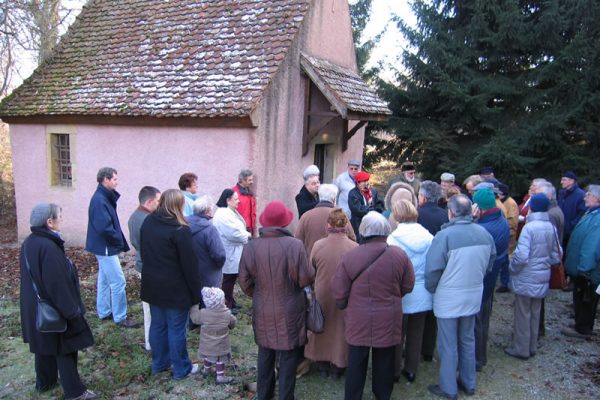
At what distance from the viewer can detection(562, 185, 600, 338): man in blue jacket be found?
5.25m

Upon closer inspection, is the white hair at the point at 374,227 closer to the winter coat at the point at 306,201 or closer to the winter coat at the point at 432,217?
the winter coat at the point at 432,217

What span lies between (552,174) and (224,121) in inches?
335

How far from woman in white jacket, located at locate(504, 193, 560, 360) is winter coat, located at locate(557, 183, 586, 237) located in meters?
2.91

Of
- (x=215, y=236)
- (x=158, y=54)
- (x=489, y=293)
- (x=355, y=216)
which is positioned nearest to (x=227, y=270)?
(x=215, y=236)

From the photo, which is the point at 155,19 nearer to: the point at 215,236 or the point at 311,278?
the point at 215,236

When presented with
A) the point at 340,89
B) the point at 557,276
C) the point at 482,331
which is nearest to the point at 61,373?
the point at 482,331

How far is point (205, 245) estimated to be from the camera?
184 inches

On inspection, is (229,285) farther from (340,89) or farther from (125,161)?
(340,89)

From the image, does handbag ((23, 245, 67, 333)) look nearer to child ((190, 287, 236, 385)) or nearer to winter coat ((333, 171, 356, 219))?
child ((190, 287, 236, 385))

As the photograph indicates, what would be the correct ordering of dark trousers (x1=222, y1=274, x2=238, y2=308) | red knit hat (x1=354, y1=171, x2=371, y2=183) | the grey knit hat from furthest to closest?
red knit hat (x1=354, y1=171, x2=371, y2=183) < dark trousers (x1=222, y1=274, x2=238, y2=308) < the grey knit hat

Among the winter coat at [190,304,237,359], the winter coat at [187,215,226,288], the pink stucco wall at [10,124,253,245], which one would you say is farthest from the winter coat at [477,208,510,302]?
the pink stucco wall at [10,124,253,245]

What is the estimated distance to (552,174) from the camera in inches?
439

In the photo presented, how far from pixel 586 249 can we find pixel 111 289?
6016mm

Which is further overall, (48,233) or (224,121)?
(224,121)
